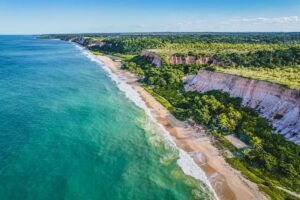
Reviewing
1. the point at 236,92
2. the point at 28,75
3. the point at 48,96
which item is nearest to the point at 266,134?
the point at 236,92

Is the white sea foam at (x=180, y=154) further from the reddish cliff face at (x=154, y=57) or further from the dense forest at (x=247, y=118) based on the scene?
the reddish cliff face at (x=154, y=57)

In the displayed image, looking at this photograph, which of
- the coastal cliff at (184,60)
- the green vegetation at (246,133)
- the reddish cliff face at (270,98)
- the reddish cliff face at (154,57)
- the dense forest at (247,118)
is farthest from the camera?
the reddish cliff face at (154,57)

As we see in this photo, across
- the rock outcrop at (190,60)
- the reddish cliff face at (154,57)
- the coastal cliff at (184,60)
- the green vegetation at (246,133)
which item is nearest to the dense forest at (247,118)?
the green vegetation at (246,133)

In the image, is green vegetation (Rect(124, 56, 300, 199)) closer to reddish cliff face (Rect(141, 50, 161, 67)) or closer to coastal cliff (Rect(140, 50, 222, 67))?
coastal cliff (Rect(140, 50, 222, 67))

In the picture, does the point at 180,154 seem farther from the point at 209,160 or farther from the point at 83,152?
the point at 83,152

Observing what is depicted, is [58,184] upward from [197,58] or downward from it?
downward

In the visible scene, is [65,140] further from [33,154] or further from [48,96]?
[48,96]

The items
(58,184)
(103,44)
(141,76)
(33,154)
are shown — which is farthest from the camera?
(103,44)

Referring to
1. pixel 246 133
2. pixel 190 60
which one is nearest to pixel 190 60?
pixel 190 60
